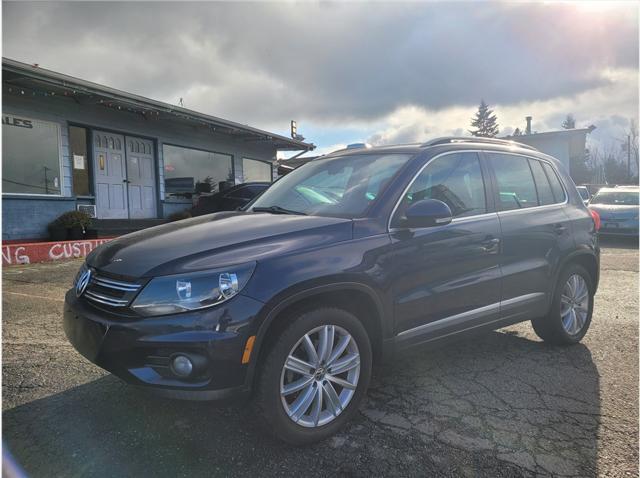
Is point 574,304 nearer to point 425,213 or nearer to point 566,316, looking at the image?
Answer: point 566,316

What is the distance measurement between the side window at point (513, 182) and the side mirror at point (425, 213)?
1.03 metres

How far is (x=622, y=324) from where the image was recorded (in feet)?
17.1

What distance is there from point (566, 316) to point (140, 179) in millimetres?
11655

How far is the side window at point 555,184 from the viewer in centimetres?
449

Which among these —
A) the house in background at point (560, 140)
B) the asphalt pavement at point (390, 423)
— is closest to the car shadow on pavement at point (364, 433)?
the asphalt pavement at point (390, 423)

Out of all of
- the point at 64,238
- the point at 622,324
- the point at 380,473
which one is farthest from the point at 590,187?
the point at 380,473

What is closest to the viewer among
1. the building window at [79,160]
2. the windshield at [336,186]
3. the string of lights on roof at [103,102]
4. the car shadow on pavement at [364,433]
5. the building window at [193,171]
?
the car shadow on pavement at [364,433]

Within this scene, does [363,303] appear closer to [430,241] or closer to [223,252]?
[430,241]

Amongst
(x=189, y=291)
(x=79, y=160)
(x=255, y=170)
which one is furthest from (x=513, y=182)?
(x=255, y=170)

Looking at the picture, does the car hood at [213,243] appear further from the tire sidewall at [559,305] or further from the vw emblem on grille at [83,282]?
the tire sidewall at [559,305]

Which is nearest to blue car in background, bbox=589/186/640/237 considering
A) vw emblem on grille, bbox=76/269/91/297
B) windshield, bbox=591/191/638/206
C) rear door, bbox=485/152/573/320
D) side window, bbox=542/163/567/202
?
windshield, bbox=591/191/638/206

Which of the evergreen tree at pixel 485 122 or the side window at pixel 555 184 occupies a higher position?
the evergreen tree at pixel 485 122

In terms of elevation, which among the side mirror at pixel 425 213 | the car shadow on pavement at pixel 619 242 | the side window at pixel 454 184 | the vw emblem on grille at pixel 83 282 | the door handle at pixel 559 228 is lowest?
the car shadow on pavement at pixel 619 242

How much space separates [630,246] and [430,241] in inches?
485
